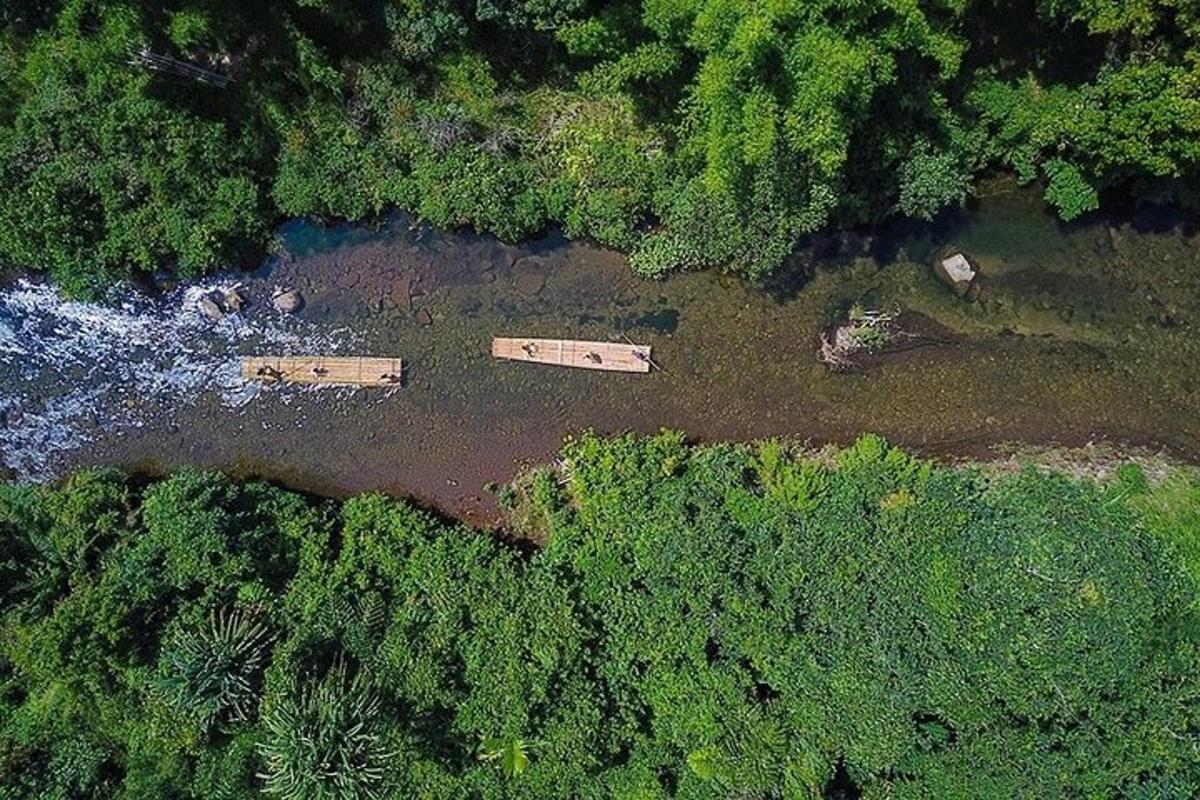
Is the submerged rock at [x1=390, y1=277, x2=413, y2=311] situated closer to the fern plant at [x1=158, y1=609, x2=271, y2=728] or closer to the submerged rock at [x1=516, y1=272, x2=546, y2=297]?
the submerged rock at [x1=516, y1=272, x2=546, y2=297]

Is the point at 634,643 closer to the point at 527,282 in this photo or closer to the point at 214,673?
the point at 214,673

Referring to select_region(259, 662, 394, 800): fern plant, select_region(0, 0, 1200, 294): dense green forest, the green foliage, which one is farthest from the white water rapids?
the green foliage

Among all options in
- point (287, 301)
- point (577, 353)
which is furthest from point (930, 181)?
point (287, 301)

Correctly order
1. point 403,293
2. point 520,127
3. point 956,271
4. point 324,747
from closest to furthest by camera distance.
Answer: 1. point 324,747
2. point 520,127
3. point 956,271
4. point 403,293

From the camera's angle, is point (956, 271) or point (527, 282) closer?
point (956, 271)

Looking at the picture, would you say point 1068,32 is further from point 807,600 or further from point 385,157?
point 385,157

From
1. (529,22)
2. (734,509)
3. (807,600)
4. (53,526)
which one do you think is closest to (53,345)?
(53,526)

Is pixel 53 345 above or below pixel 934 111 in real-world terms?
below
